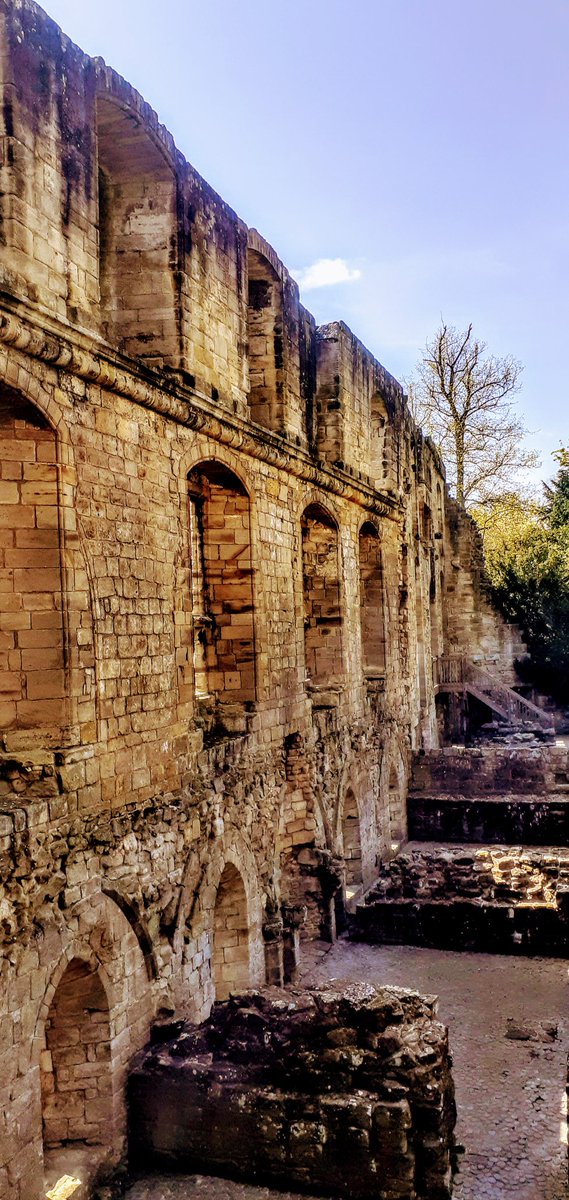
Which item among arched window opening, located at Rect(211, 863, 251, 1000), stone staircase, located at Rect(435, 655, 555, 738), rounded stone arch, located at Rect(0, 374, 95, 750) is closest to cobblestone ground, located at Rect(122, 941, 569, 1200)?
arched window opening, located at Rect(211, 863, 251, 1000)

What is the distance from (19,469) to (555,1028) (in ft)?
22.5

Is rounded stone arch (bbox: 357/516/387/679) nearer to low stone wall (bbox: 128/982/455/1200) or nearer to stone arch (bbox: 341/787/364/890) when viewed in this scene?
stone arch (bbox: 341/787/364/890)

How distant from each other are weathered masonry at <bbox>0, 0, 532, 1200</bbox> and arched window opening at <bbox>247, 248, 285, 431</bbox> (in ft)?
0.10

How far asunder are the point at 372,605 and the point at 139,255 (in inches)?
326

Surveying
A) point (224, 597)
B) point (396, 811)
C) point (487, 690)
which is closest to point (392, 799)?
point (396, 811)

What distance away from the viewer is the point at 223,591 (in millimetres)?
9398

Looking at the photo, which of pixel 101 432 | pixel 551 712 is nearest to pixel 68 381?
pixel 101 432

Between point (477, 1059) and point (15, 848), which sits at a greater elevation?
point (15, 848)

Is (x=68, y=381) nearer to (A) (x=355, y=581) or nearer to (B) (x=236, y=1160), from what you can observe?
(B) (x=236, y=1160)

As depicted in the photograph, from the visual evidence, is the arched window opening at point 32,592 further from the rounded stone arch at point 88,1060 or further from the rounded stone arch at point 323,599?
the rounded stone arch at point 323,599

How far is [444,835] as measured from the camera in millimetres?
14945

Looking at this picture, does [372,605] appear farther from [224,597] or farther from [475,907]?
[224,597]

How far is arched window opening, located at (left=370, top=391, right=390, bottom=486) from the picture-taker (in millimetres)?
15188

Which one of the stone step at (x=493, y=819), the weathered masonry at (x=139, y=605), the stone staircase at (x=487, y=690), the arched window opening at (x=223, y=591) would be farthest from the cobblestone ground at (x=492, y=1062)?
the stone staircase at (x=487, y=690)
